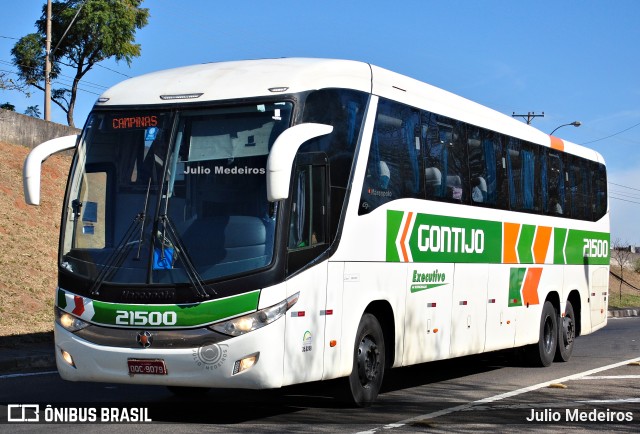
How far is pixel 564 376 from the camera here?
15.7 meters

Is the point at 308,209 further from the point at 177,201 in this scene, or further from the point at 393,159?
the point at 393,159

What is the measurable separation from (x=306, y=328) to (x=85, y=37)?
57347 millimetres

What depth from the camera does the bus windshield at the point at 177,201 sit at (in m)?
10.1

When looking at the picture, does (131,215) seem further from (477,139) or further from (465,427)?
(477,139)

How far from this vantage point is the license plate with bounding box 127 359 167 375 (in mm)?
9969

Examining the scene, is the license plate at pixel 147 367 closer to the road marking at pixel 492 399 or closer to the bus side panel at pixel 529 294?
the road marking at pixel 492 399

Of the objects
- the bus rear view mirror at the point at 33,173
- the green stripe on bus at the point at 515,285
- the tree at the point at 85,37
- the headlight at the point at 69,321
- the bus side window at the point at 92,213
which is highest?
the tree at the point at 85,37

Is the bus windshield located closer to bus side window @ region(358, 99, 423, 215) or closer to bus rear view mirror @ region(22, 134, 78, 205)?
bus rear view mirror @ region(22, 134, 78, 205)

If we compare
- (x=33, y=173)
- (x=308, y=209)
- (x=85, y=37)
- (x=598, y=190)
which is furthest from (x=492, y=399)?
(x=85, y=37)

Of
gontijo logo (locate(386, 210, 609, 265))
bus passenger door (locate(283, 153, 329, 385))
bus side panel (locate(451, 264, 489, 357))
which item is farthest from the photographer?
bus side panel (locate(451, 264, 489, 357))

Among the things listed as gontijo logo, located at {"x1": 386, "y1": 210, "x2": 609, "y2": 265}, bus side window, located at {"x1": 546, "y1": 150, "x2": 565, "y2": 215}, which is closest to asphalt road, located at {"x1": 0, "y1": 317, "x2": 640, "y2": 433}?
gontijo logo, located at {"x1": 386, "y1": 210, "x2": 609, "y2": 265}

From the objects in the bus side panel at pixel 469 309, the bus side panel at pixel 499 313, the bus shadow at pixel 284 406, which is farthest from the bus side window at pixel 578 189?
the bus shadow at pixel 284 406

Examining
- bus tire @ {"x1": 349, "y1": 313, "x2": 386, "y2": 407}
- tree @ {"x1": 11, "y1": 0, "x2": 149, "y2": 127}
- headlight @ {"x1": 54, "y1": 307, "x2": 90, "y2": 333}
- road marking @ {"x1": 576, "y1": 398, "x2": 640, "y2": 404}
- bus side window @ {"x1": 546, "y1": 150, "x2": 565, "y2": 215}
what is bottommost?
road marking @ {"x1": 576, "y1": 398, "x2": 640, "y2": 404}

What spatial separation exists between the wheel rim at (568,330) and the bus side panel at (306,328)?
8.60 m
